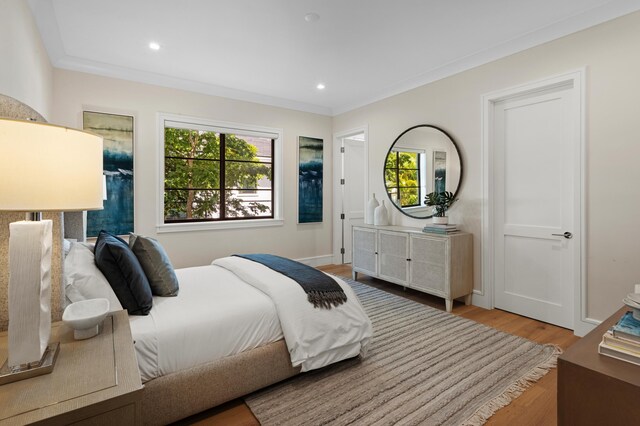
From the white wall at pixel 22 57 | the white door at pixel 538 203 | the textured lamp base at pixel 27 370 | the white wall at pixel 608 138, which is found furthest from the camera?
the white door at pixel 538 203

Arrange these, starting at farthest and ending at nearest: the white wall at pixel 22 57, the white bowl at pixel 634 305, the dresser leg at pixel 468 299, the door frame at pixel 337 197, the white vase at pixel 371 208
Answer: the door frame at pixel 337 197 → the white vase at pixel 371 208 → the dresser leg at pixel 468 299 → the white wall at pixel 22 57 → the white bowl at pixel 634 305

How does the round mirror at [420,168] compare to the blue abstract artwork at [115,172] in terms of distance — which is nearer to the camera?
the blue abstract artwork at [115,172]

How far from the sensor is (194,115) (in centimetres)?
420

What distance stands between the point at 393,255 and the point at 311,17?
2667 mm

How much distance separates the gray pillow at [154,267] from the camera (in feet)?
6.69

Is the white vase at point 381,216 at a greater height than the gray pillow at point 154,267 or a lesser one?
greater

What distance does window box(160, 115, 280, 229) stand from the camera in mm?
4266

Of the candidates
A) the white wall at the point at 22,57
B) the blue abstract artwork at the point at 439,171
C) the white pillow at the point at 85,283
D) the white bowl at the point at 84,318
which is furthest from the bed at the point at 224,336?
the blue abstract artwork at the point at 439,171

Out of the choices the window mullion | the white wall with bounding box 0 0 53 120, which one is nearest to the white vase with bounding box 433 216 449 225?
the window mullion

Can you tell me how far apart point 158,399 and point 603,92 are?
3738mm

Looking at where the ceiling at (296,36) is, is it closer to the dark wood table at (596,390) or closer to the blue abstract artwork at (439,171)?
the blue abstract artwork at (439,171)

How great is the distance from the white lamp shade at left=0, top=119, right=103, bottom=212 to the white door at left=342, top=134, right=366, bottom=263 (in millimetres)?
4621

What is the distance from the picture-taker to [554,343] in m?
2.61

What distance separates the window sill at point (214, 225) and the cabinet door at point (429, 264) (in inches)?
85.8
